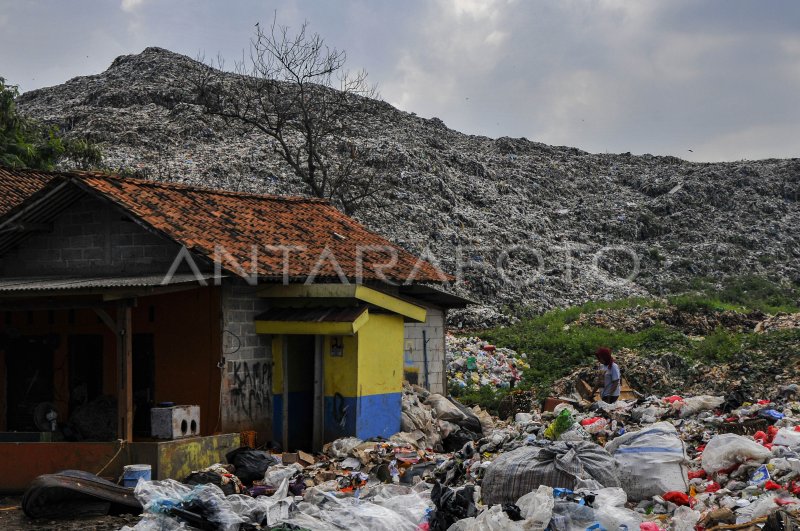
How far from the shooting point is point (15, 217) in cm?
1327

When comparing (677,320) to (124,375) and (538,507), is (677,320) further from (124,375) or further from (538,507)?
(538,507)

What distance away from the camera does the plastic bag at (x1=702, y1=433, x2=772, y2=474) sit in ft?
27.2

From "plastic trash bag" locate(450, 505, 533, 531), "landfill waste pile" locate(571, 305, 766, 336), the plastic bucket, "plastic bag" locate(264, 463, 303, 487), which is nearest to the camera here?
"plastic trash bag" locate(450, 505, 533, 531)

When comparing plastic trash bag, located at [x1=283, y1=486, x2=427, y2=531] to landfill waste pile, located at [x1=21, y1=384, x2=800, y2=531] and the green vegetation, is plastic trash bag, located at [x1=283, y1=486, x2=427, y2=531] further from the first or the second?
the green vegetation

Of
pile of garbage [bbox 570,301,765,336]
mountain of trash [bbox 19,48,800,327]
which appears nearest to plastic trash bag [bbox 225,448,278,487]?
pile of garbage [bbox 570,301,765,336]

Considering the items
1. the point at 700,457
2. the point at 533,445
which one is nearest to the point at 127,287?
the point at 533,445

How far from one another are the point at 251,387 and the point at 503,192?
23672 mm

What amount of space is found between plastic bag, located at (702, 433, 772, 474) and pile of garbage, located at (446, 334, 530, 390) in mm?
9984

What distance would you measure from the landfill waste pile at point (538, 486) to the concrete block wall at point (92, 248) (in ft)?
10.5

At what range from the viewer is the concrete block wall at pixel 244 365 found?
39.9 ft

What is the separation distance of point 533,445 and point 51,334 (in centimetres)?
774

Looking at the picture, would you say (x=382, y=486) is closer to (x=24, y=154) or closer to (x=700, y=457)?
(x=700, y=457)

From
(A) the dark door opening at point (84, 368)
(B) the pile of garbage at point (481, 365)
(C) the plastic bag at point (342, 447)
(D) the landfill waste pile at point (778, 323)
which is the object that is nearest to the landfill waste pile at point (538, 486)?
(C) the plastic bag at point (342, 447)

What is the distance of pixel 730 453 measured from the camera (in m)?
8.43
